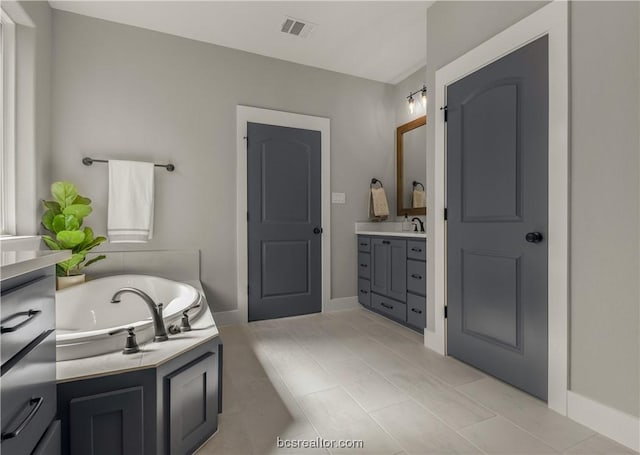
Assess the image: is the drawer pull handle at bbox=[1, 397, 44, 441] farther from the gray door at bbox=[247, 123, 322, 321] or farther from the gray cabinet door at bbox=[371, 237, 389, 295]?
the gray cabinet door at bbox=[371, 237, 389, 295]

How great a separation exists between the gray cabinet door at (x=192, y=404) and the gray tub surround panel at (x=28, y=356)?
34 centimetres

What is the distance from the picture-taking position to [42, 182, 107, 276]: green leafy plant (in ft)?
7.34

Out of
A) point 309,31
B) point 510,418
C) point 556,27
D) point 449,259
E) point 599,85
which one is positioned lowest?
point 510,418

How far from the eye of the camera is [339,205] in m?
3.53

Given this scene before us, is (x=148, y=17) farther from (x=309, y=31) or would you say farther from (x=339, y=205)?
(x=339, y=205)

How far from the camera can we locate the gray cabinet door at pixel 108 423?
1077mm

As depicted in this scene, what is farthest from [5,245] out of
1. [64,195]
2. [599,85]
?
[599,85]

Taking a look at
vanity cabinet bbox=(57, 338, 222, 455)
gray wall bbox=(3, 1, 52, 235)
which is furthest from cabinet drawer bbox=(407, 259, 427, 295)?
gray wall bbox=(3, 1, 52, 235)

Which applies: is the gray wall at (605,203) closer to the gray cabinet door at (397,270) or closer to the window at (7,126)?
the gray cabinet door at (397,270)

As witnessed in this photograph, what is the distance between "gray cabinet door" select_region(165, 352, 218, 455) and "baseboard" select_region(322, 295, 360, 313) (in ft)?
6.73

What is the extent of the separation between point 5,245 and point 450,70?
9.39 feet

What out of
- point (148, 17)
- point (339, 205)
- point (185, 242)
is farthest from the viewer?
point (339, 205)

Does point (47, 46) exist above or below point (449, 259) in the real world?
above

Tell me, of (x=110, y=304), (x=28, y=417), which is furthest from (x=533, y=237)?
(x=110, y=304)
